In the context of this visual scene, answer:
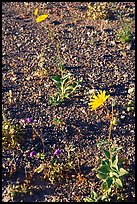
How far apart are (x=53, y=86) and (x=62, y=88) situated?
31 cm

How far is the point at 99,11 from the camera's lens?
22.3 feet

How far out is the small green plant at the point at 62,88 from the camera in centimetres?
523

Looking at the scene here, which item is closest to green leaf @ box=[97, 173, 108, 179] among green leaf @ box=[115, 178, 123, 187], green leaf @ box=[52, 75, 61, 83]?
green leaf @ box=[115, 178, 123, 187]

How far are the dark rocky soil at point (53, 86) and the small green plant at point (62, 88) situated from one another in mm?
76

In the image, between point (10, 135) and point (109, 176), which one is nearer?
point (109, 176)

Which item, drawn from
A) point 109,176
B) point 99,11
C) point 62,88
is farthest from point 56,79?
point 99,11

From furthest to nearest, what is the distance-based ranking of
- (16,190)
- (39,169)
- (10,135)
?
(10,135)
(39,169)
(16,190)

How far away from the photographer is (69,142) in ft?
15.7

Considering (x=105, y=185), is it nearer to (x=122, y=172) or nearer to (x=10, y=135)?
(x=122, y=172)

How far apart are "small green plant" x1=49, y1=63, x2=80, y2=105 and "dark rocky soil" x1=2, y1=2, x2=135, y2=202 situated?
0.25 feet

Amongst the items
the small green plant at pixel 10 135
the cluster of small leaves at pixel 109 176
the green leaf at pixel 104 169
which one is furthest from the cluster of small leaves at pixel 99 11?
the green leaf at pixel 104 169

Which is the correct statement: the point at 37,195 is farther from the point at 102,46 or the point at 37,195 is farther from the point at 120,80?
the point at 102,46

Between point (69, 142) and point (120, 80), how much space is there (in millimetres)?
1218

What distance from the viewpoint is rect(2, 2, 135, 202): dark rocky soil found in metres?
4.44
